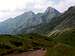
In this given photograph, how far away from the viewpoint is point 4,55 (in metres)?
51.8

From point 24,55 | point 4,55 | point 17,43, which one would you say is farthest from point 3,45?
point 24,55

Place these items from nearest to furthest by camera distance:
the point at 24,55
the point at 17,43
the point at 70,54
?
the point at 70,54 → the point at 24,55 → the point at 17,43

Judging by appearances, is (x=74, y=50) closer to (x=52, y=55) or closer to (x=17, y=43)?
(x=52, y=55)

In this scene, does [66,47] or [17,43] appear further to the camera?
[17,43]

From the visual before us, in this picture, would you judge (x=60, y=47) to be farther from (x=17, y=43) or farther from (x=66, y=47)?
(x=17, y=43)

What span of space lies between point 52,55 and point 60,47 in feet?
4.76

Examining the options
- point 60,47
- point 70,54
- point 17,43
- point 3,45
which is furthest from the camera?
point 17,43

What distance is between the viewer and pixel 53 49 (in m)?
21.9

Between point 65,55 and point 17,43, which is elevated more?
point 65,55

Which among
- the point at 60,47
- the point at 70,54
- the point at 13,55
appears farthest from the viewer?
the point at 13,55

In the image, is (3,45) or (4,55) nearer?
(4,55)

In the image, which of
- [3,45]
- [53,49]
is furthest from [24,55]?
[3,45]

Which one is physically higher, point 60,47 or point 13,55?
point 60,47

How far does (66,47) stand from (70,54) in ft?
4.41
